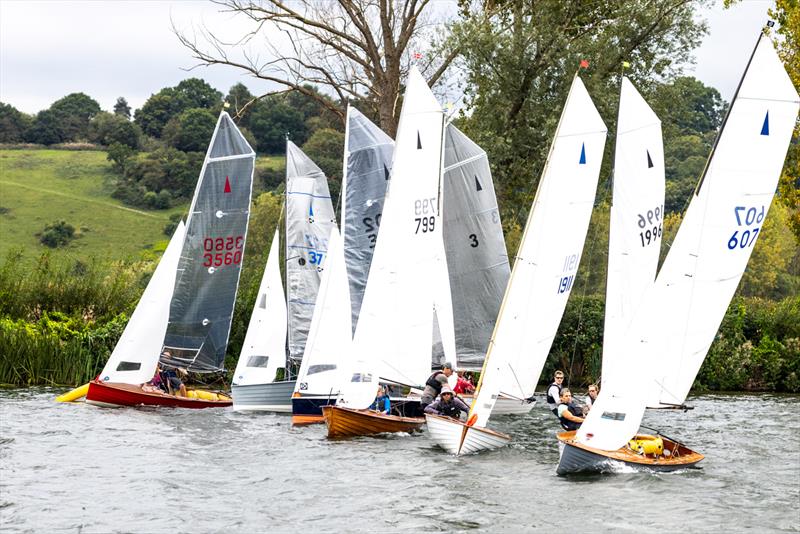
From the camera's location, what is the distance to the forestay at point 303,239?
111 feet

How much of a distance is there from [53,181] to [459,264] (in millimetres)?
73082

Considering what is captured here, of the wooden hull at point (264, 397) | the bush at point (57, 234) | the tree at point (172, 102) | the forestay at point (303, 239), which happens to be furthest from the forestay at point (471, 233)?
the tree at point (172, 102)

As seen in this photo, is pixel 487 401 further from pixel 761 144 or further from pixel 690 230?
pixel 761 144

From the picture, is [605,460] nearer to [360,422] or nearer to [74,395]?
[360,422]

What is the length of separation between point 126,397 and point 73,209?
63278 mm

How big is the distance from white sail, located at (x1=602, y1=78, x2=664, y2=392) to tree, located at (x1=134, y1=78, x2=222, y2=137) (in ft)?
308

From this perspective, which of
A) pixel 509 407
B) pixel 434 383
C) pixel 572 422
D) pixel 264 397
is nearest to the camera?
pixel 572 422

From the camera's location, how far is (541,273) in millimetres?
25656

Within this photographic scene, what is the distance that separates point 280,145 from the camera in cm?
11288

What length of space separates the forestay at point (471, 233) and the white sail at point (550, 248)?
7.30 metres

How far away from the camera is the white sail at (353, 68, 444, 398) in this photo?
2753cm

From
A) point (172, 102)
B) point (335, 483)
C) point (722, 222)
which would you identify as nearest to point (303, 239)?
point (335, 483)

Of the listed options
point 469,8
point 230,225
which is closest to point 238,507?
point 230,225

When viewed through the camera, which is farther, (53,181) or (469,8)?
(53,181)
